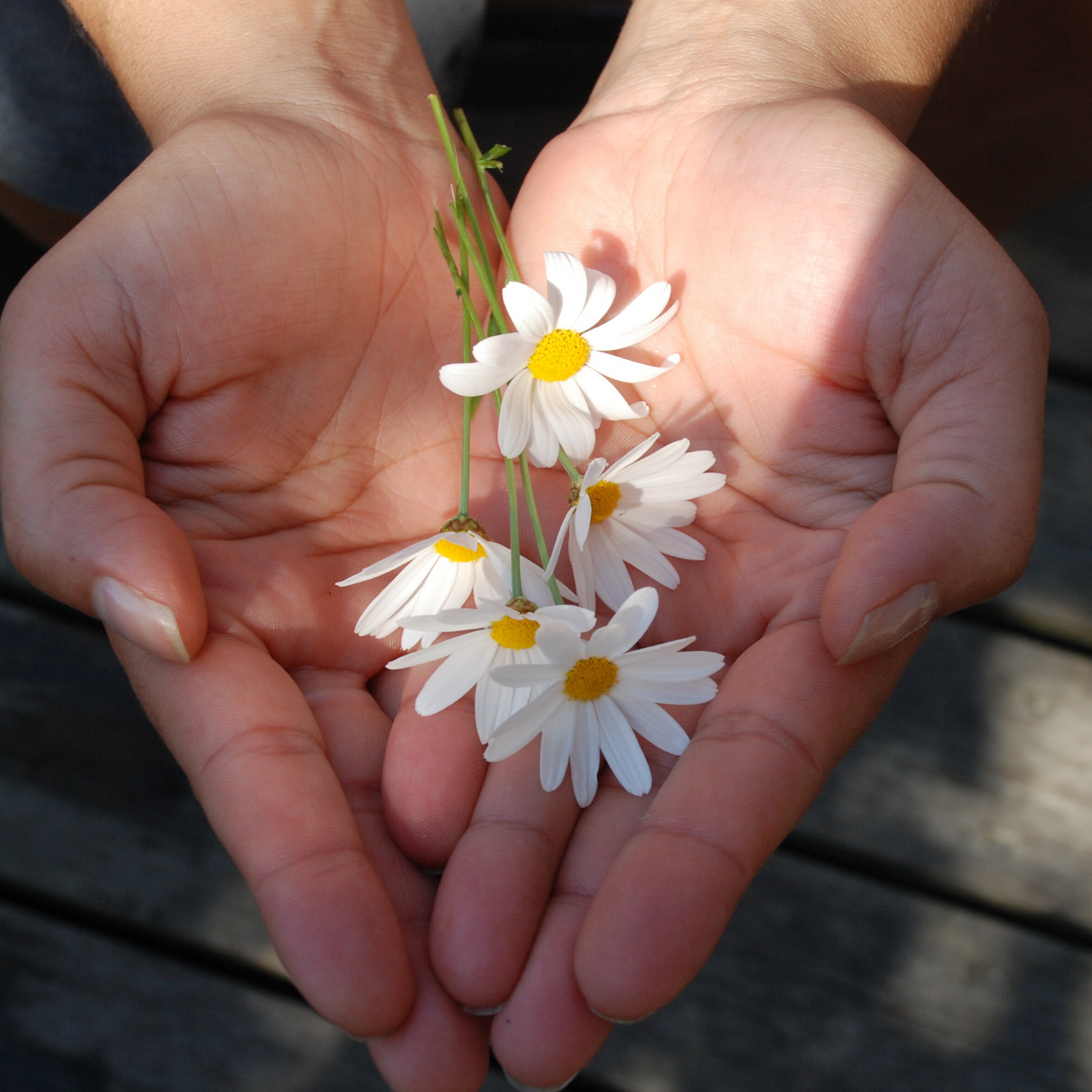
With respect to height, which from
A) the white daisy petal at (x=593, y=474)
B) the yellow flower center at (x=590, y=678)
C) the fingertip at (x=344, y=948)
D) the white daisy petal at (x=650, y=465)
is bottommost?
the fingertip at (x=344, y=948)

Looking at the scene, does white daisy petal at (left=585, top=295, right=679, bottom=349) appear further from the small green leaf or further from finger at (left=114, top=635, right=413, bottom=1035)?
finger at (left=114, top=635, right=413, bottom=1035)

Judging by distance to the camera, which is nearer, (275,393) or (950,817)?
(275,393)

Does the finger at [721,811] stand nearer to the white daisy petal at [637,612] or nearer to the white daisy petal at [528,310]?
the white daisy petal at [637,612]

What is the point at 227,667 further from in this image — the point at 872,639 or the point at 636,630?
the point at 872,639

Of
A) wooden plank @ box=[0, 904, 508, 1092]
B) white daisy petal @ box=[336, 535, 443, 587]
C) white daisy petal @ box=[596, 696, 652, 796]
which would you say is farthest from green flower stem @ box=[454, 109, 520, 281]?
wooden plank @ box=[0, 904, 508, 1092]

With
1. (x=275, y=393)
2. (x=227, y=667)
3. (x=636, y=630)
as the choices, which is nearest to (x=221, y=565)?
(x=227, y=667)

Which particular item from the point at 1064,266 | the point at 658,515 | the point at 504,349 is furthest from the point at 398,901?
the point at 1064,266

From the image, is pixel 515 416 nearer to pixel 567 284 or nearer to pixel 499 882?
pixel 567 284

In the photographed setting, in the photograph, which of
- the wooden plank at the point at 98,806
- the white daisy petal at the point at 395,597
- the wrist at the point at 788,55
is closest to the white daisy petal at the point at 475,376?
the white daisy petal at the point at 395,597
